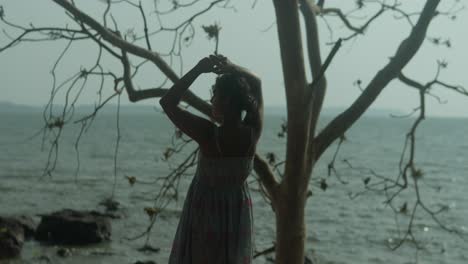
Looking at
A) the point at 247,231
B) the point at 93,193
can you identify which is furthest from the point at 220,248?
the point at 93,193

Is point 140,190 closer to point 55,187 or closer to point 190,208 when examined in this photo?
point 55,187

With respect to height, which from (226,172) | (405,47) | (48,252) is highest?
(405,47)

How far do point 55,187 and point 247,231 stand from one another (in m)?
23.5

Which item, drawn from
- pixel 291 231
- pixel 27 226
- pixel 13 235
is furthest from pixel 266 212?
pixel 291 231

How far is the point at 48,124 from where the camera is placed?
195 inches

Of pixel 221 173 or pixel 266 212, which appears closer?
pixel 221 173

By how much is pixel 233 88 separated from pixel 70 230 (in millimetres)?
13483

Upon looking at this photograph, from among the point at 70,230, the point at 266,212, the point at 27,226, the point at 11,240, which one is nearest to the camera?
the point at 11,240

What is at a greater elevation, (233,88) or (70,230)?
(233,88)

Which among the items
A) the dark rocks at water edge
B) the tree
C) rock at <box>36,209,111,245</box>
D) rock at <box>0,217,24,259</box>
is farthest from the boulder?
the tree

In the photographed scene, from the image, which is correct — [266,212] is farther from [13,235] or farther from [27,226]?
[13,235]

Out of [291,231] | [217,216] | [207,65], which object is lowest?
[291,231]

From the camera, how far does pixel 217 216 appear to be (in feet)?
11.9

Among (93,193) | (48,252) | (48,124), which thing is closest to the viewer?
(48,124)
